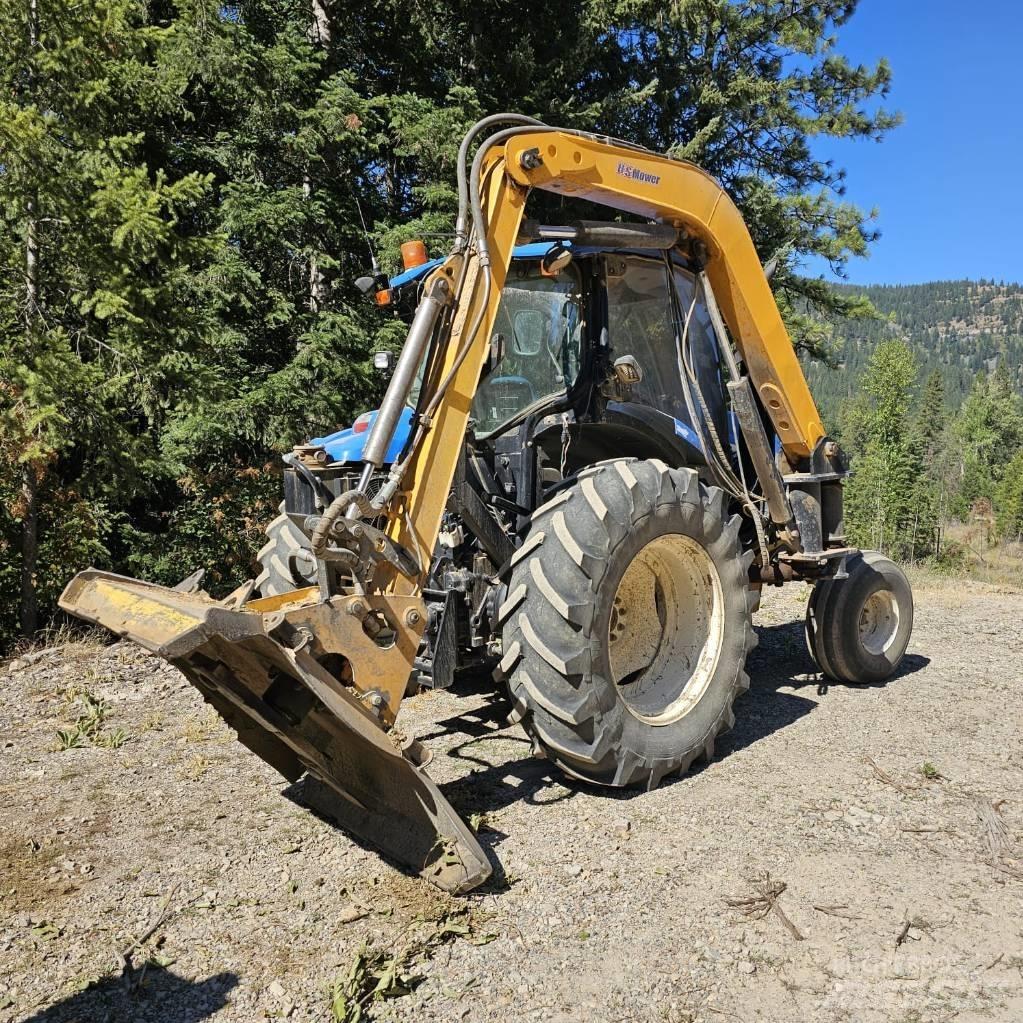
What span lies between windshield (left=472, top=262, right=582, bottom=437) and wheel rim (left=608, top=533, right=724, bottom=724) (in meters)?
1.11

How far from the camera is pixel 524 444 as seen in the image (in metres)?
4.57

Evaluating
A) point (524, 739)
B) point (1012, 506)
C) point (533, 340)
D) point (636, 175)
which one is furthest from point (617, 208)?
point (1012, 506)

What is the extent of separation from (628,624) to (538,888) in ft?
5.69

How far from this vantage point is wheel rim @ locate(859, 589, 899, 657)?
6.29 m

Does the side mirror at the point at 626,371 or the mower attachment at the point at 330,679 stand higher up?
the side mirror at the point at 626,371

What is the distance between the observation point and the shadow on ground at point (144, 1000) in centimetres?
258

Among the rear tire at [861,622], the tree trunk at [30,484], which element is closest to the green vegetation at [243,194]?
the tree trunk at [30,484]

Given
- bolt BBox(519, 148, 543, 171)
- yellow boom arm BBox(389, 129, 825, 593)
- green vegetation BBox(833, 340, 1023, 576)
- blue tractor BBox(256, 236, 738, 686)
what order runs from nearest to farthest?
yellow boom arm BBox(389, 129, 825, 593)
bolt BBox(519, 148, 543, 171)
blue tractor BBox(256, 236, 738, 686)
green vegetation BBox(833, 340, 1023, 576)

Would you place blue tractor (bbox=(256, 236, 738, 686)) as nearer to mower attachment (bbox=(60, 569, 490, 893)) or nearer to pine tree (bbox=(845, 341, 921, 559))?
mower attachment (bbox=(60, 569, 490, 893))

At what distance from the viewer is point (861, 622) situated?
6.30m

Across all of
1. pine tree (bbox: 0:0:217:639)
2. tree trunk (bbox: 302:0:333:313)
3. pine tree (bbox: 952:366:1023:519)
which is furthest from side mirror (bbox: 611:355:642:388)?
pine tree (bbox: 952:366:1023:519)

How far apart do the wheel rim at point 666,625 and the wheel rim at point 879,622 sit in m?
Answer: 2.15

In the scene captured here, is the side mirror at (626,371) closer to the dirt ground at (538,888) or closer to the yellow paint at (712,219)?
the yellow paint at (712,219)

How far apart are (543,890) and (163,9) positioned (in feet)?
40.4
